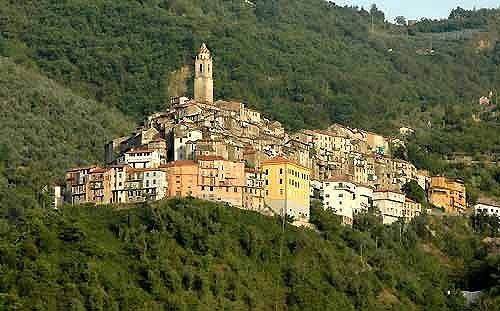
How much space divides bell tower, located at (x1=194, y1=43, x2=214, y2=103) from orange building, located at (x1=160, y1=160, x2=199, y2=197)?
17419 millimetres

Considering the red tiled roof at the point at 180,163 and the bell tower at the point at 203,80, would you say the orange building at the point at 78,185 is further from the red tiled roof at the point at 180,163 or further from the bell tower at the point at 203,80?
the bell tower at the point at 203,80

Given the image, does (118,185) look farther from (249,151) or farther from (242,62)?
(242,62)

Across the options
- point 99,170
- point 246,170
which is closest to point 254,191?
point 246,170

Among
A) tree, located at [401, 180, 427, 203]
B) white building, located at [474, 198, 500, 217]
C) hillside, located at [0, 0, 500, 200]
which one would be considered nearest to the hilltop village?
tree, located at [401, 180, 427, 203]

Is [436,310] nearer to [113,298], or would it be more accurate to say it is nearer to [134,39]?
[113,298]

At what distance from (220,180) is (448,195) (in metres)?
24.2

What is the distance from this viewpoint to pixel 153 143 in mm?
80938

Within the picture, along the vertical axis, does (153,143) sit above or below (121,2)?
below

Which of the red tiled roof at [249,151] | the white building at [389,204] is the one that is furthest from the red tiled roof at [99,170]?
the white building at [389,204]

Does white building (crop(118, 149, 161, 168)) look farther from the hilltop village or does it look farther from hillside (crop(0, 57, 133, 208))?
hillside (crop(0, 57, 133, 208))

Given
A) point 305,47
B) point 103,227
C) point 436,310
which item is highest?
point 305,47

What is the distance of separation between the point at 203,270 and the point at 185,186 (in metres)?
5.17

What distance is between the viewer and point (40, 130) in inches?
4235

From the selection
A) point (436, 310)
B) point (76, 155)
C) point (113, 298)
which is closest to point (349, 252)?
point (436, 310)
